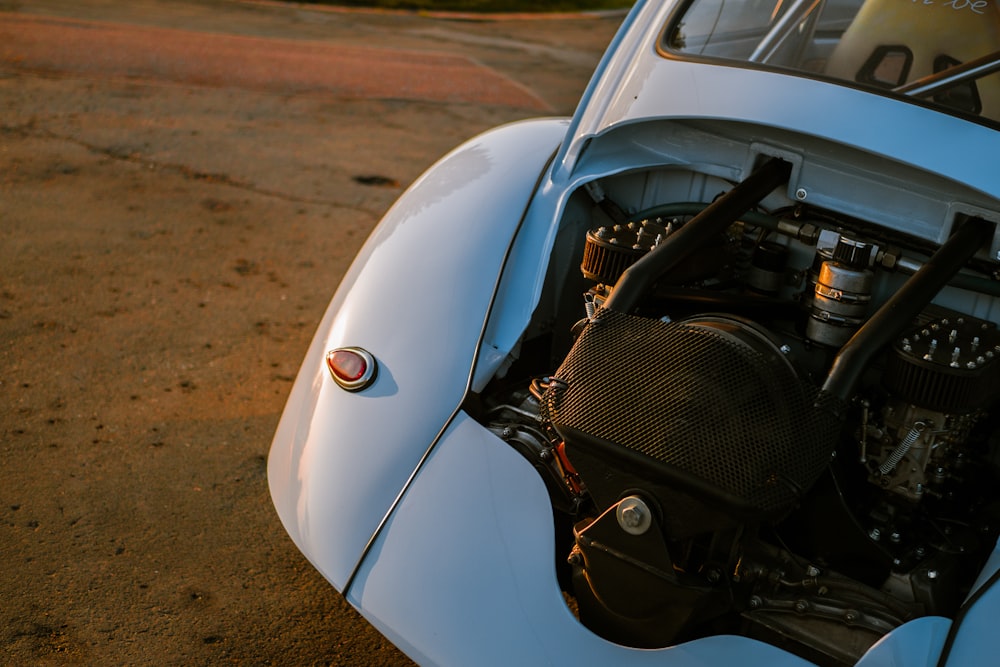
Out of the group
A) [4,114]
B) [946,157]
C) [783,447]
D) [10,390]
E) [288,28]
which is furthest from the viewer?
[288,28]

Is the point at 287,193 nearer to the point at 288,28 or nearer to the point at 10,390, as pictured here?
the point at 10,390

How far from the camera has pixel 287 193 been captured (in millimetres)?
6078

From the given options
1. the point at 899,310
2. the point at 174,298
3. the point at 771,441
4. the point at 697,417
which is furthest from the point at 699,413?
the point at 174,298

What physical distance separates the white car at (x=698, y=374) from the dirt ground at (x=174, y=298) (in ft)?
1.91

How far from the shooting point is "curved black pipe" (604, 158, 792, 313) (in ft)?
7.54

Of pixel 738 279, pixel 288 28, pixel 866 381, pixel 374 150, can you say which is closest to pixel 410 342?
pixel 738 279

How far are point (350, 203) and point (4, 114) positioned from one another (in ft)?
9.72

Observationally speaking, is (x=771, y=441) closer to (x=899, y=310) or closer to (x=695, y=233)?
(x=899, y=310)

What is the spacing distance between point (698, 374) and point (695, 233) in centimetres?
54

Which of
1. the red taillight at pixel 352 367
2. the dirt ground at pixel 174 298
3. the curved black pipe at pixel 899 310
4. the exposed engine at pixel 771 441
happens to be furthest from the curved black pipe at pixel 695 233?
the dirt ground at pixel 174 298

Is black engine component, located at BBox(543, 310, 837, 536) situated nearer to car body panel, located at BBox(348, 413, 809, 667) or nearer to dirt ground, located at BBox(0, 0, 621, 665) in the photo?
car body panel, located at BBox(348, 413, 809, 667)

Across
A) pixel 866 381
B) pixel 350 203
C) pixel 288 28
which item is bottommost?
pixel 288 28

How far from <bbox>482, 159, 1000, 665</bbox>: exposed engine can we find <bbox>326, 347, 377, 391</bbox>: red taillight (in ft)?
1.05

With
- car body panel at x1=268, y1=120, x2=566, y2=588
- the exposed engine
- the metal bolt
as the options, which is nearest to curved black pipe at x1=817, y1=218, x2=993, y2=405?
the exposed engine
